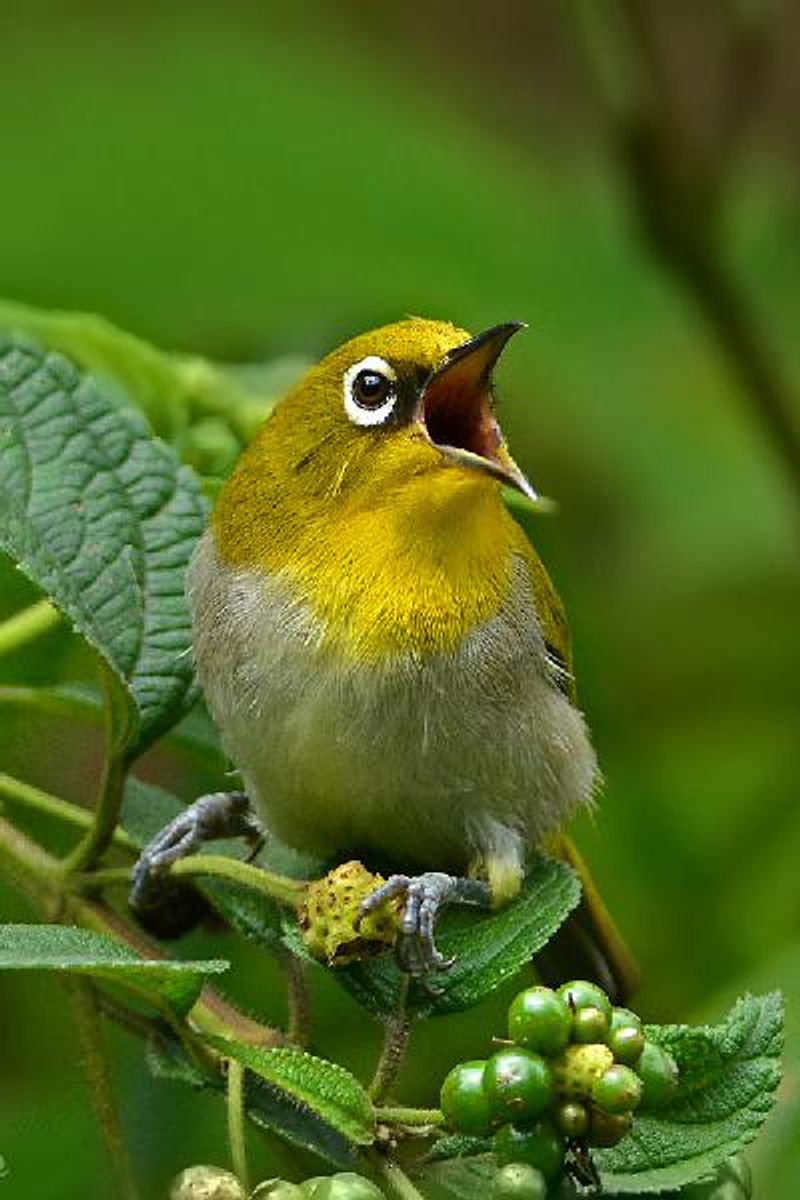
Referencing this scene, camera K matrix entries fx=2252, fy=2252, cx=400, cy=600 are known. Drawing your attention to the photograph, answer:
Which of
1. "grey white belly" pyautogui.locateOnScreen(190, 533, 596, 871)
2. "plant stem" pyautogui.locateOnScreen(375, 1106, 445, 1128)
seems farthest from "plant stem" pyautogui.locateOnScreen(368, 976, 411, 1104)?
"grey white belly" pyautogui.locateOnScreen(190, 533, 596, 871)

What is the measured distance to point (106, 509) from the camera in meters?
2.71

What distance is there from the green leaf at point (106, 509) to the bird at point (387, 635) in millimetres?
163

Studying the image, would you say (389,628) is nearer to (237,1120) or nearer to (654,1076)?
(237,1120)

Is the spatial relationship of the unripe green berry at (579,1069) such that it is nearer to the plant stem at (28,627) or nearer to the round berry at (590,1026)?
the round berry at (590,1026)

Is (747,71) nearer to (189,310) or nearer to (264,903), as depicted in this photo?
(189,310)

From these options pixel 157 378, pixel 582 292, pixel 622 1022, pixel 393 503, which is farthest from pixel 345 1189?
pixel 582 292

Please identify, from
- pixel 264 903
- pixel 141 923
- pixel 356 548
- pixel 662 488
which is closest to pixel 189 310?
pixel 662 488

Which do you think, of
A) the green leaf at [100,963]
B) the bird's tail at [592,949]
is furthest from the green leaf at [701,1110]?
the bird's tail at [592,949]

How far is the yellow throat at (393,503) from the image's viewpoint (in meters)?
2.89

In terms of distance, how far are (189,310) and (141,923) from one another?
1.75 m

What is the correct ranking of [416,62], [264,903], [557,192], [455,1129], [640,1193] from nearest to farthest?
[455,1129] → [640,1193] → [264,903] → [557,192] → [416,62]

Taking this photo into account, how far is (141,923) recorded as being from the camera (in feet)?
9.32

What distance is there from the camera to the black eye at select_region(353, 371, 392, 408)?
2975 millimetres

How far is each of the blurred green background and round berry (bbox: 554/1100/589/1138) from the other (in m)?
1.69
